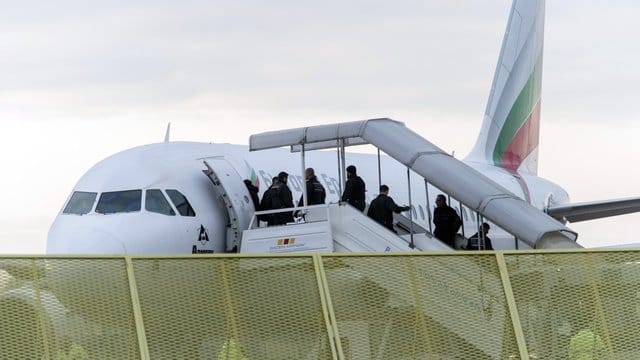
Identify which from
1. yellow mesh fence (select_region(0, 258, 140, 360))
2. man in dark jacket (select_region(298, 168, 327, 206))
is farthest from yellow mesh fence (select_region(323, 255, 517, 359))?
man in dark jacket (select_region(298, 168, 327, 206))

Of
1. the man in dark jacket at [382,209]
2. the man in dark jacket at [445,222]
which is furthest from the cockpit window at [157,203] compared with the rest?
the man in dark jacket at [445,222]

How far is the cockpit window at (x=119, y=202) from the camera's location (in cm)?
1884

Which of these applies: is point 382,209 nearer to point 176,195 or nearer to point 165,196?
point 176,195

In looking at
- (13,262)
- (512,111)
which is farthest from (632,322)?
(512,111)

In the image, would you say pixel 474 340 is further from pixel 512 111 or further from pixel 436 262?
pixel 512 111

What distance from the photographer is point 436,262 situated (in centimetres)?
A: 1094

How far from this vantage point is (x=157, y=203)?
1914cm

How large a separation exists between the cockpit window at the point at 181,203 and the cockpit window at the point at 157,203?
13 centimetres

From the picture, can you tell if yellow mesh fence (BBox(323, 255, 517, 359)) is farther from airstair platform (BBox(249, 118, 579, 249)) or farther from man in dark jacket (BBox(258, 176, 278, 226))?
man in dark jacket (BBox(258, 176, 278, 226))

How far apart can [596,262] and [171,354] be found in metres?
4.17

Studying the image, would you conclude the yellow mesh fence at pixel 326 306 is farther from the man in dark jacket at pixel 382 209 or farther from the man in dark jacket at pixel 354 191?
the man in dark jacket at pixel 354 191

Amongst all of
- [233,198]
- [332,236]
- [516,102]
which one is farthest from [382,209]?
[516,102]

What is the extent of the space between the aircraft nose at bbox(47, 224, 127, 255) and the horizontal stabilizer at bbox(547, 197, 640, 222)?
46.6ft

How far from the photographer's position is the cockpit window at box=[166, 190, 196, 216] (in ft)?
63.1
